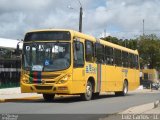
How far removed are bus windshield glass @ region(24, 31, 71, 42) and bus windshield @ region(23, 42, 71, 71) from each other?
0.86 ft

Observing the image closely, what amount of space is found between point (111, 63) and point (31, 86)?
7.51 m

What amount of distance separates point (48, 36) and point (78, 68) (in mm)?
2058

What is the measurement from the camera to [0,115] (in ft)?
50.4

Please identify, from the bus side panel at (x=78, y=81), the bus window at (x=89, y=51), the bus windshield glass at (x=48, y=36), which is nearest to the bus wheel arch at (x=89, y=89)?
the bus side panel at (x=78, y=81)

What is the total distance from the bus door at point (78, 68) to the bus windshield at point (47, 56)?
476 mm

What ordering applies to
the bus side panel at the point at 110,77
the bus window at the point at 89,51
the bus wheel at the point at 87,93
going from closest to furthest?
the bus window at the point at 89,51 < the bus wheel at the point at 87,93 < the bus side panel at the point at 110,77

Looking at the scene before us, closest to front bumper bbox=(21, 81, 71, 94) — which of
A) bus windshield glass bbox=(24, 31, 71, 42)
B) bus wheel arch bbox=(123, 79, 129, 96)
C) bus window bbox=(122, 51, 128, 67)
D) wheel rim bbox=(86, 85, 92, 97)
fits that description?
bus windshield glass bbox=(24, 31, 71, 42)

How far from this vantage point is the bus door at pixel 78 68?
22109 mm

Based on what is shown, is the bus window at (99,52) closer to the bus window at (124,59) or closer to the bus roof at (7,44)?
the bus window at (124,59)

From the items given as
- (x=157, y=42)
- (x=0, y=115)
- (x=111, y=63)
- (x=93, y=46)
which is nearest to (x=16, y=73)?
(x=111, y=63)

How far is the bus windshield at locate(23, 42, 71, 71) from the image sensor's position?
2170cm

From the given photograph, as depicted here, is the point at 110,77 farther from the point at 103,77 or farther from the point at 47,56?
the point at 47,56

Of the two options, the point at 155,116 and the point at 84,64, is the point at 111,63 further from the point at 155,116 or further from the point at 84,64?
the point at 155,116

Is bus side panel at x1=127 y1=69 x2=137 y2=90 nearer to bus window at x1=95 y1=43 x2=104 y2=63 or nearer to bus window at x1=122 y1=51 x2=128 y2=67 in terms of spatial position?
bus window at x1=122 y1=51 x2=128 y2=67
